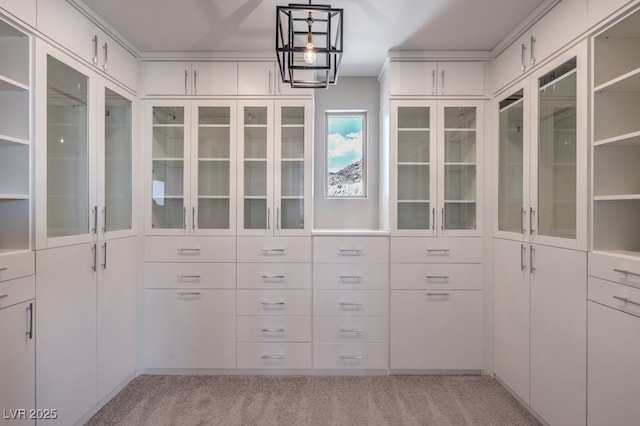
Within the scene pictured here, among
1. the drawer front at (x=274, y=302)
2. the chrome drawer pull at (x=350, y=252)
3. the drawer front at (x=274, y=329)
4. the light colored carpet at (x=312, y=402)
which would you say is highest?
the chrome drawer pull at (x=350, y=252)

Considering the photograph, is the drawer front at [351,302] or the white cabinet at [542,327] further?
the drawer front at [351,302]

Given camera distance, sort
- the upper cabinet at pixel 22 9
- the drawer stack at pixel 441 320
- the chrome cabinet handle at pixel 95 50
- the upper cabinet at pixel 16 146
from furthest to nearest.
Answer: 1. the drawer stack at pixel 441 320
2. the chrome cabinet handle at pixel 95 50
3. the upper cabinet at pixel 16 146
4. the upper cabinet at pixel 22 9

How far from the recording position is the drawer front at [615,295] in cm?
163

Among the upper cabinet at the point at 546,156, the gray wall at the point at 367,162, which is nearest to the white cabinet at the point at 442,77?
the upper cabinet at the point at 546,156

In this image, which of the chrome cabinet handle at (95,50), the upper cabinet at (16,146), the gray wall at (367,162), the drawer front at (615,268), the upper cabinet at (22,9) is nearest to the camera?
the drawer front at (615,268)

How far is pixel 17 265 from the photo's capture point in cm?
178

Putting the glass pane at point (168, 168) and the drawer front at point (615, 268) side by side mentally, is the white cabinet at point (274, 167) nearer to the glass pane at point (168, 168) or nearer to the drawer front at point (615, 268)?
the glass pane at point (168, 168)

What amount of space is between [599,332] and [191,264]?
9.18 feet

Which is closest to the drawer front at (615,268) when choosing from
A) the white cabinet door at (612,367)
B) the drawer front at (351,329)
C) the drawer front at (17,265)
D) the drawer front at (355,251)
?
the white cabinet door at (612,367)

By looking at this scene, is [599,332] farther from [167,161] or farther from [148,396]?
[167,161]

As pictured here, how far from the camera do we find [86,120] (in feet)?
7.78

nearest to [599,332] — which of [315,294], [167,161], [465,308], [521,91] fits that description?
[465,308]

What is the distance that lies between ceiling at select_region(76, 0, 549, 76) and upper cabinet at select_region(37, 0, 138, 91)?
0.39 feet

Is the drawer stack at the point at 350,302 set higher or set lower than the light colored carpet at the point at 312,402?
higher
